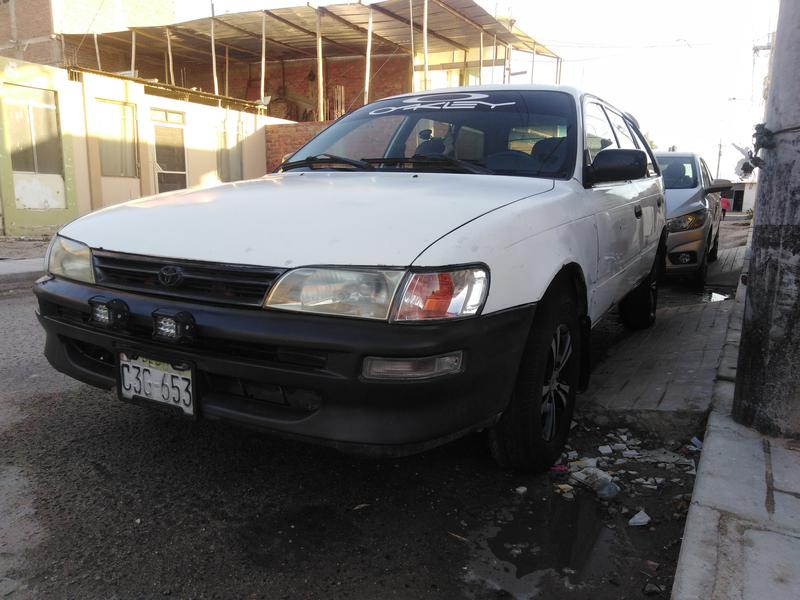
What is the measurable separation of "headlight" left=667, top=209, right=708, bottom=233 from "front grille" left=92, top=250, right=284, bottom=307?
6.03 m

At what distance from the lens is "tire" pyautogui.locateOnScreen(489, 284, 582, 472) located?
235 centimetres

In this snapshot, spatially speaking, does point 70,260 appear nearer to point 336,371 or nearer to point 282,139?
point 336,371

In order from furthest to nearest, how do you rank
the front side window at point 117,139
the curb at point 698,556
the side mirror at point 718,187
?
the front side window at point 117,139
the side mirror at point 718,187
the curb at point 698,556

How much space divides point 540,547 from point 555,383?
74 centimetres

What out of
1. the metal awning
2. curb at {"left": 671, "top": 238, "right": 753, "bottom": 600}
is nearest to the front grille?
curb at {"left": 671, "top": 238, "right": 753, "bottom": 600}

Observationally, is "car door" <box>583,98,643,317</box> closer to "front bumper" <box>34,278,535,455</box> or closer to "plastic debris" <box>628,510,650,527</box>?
"plastic debris" <box>628,510,650,527</box>

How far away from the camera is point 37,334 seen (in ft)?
15.4

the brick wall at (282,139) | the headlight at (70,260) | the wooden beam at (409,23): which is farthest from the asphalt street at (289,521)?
the brick wall at (282,139)

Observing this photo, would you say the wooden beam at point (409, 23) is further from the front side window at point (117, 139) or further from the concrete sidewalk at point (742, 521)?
the concrete sidewalk at point (742, 521)

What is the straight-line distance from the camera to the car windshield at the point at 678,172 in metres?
7.71

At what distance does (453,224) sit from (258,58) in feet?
68.1

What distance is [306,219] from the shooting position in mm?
2150

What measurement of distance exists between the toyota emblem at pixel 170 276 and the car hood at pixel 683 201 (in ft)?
20.0

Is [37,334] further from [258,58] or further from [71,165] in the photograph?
[258,58]
